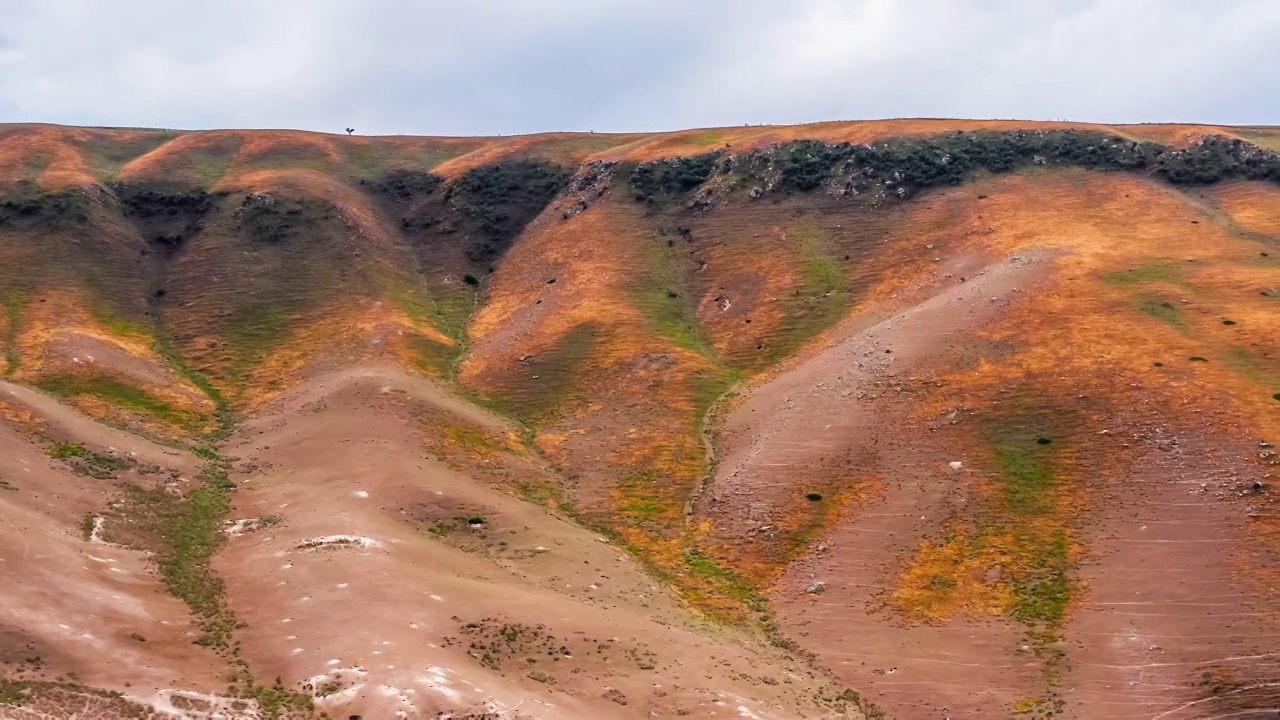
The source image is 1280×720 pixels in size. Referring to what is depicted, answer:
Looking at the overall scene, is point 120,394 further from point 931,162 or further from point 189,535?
point 931,162

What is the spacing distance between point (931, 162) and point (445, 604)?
97.0 meters

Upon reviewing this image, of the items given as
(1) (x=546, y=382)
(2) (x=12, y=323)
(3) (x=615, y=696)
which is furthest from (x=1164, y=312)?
(2) (x=12, y=323)

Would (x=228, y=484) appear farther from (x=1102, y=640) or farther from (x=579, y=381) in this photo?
(x=1102, y=640)

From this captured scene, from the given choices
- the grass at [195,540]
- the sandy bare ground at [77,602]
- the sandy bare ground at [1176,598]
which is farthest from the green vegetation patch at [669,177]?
the sandy bare ground at [77,602]

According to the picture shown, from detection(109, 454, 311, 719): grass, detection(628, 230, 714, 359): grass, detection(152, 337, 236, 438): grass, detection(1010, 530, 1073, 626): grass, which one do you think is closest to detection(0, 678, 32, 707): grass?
detection(109, 454, 311, 719): grass

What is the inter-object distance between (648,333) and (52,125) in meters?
112

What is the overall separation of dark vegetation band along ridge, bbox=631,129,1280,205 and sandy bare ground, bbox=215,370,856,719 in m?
66.0

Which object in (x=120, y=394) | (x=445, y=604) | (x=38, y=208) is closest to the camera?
(x=445, y=604)

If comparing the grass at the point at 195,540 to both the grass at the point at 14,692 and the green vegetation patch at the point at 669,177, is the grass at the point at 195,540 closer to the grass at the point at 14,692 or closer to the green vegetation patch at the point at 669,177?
the grass at the point at 14,692

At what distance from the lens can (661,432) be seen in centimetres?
7975

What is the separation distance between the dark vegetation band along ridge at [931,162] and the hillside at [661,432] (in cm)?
64

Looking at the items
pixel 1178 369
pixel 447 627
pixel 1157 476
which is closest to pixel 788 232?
pixel 1178 369

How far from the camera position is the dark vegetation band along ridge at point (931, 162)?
11881 cm

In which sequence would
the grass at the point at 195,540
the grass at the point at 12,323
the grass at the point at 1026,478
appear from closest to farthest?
the grass at the point at 195,540 < the grass at the point at 1026,478 < the grass at the point at 12,323
